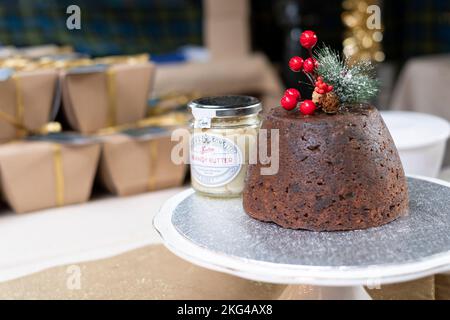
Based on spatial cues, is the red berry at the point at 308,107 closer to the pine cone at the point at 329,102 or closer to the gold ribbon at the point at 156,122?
the pine cone at the point at 329,102

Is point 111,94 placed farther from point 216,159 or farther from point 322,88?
point 322,88

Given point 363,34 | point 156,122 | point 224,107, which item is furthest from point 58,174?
point 363,34

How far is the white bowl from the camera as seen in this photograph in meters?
1.43

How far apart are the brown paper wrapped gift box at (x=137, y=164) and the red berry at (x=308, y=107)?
933 mm

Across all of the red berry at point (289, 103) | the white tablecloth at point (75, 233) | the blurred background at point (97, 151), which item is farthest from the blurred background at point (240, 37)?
the red berry at point (289, 103)

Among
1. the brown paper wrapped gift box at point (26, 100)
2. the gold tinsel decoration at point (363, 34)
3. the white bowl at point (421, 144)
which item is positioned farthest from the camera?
the gold tinsel decoration at point (363, 34)

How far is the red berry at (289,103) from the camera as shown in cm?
105

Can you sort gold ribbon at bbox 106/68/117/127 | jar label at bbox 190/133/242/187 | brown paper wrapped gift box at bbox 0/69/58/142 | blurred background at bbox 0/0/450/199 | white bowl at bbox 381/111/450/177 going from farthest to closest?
blurred background at bbox 0/0/450/199 < gold ribbon at bbox 106/68/117/127 < brown paper wrapped gift box at bbox 0/69/58/142 < white bowl at bbox 381/111/450/177 < jar label at bbox 190/133/242/187

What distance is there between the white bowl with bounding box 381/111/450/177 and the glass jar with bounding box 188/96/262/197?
42 centimetres

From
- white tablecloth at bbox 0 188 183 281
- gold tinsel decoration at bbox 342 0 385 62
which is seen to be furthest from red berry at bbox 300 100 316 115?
gold tinsel decoration at bbox 342 0 385 62

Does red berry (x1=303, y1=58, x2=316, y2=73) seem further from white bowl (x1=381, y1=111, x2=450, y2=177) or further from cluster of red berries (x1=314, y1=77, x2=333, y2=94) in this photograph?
white bowl (x1=381, y1=111, x2=450, y2=177)

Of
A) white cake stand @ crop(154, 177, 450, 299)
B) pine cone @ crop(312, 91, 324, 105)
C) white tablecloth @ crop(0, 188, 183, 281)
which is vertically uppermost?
pine cone @ crop(312, 91, 324, 105)

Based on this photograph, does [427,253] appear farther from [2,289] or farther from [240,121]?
[2,289]

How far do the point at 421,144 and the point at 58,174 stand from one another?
0.98m
